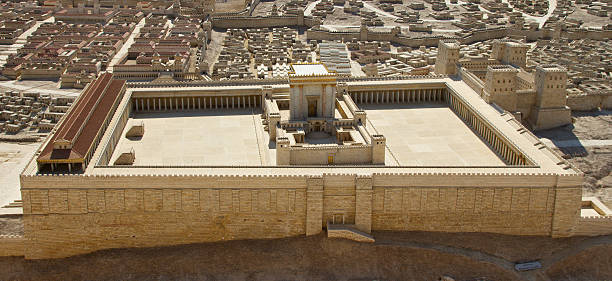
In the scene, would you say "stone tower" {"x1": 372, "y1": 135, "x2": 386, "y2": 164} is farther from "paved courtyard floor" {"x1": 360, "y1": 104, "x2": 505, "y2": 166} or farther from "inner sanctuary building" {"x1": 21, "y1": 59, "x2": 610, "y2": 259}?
"paved courtyard floor" {"x1": 360, "y1": 104, "x2": 505, "y2": 166}

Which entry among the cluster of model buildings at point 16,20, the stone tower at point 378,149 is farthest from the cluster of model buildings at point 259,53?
the stone tower at point 378,149

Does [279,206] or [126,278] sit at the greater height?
[279,206]

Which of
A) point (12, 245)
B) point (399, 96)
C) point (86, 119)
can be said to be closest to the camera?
point (12, 245)

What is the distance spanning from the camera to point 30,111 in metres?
118

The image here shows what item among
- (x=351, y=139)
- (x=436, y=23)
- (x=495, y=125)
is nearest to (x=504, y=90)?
(x=495, y=125)

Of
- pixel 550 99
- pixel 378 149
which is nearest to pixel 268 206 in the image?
pixel 378 149

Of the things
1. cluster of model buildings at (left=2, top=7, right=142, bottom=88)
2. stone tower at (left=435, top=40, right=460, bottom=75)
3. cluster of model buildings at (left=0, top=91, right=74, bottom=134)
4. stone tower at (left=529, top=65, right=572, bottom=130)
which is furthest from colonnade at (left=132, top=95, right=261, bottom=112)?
stone tower at (left=529, top=65, right=572, bottom=130)

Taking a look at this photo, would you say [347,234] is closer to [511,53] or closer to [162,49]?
[511,53]

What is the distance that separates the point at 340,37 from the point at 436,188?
105133 millimetres

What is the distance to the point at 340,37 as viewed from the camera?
17200 centimetres

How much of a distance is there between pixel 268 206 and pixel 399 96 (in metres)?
39.2

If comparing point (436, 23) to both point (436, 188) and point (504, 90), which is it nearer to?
point (504, 90)

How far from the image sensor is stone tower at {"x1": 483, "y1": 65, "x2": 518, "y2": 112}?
315 feet

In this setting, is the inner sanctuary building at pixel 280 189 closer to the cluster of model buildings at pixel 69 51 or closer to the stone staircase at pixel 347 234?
the stone staircase at pixel 347 234
